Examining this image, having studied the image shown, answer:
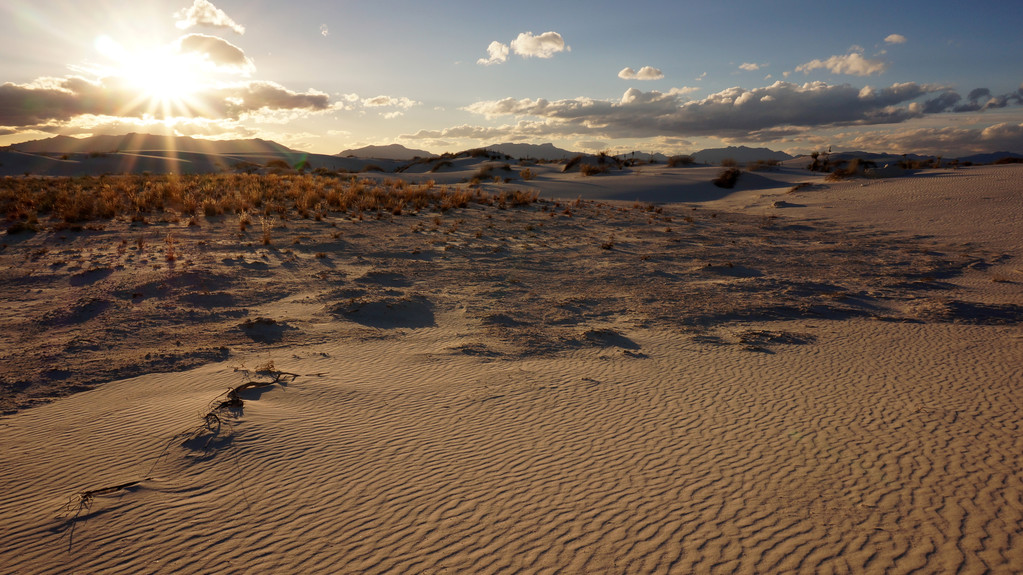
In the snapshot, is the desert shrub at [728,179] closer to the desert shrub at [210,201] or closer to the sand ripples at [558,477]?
the desert shrub at [210,201]

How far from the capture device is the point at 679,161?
4034cm

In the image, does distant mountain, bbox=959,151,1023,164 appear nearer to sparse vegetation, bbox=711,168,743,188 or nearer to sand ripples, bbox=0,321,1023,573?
sparse vegetation, bbox=711,168,743,188

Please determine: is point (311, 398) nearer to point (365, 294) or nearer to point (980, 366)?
point (365, 294)

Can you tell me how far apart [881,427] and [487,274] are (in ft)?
26.3

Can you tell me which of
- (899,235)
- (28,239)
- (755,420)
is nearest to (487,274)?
(755,420)

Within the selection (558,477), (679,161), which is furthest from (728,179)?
(558,477)

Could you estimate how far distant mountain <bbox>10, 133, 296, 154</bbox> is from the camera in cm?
10056

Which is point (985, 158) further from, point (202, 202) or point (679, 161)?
point (202, 202)

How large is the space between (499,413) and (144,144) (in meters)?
122

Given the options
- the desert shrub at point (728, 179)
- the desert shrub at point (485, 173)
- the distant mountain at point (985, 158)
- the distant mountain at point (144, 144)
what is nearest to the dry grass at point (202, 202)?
the desert shrub at point (485, 173)

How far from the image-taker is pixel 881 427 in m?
4.75

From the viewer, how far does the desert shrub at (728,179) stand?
29.5 metres

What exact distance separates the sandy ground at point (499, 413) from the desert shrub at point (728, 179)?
18.3m

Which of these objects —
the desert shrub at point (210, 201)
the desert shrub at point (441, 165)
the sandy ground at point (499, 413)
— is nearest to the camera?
the sandy ground at point (499, 413)
